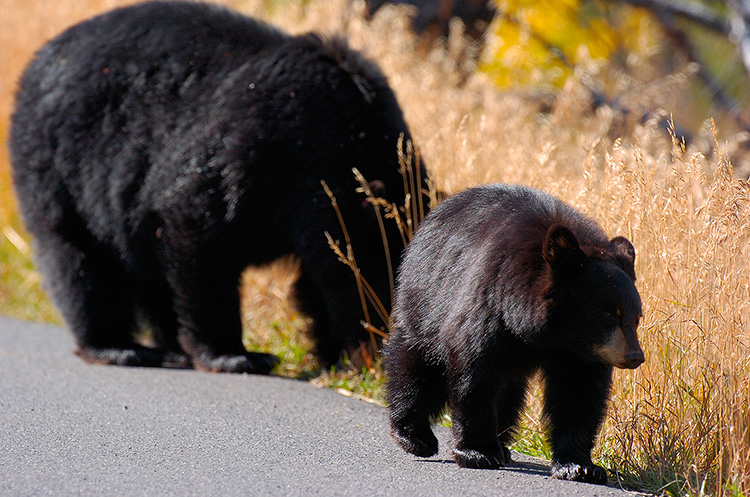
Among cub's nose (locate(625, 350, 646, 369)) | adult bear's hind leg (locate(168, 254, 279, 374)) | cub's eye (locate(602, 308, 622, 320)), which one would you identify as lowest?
A: adult bear's hind leg (locate(168, 254, 279, 374))

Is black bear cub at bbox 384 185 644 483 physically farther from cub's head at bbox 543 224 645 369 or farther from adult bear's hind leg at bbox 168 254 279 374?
adult bear's hind leg at bbox 168 254 279 374

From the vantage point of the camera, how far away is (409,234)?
5102mm

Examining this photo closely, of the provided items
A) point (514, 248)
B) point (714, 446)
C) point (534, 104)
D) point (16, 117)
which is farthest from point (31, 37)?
point (714, 446)

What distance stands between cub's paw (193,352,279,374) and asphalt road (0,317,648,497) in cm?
9

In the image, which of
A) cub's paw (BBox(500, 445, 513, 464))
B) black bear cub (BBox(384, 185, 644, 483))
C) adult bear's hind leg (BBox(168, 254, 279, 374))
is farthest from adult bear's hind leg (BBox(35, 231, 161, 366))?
cub's paw (BBox(500, 445, 513, 464))

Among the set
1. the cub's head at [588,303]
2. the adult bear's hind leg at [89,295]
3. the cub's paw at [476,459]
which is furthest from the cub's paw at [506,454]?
the adult bear's hind leg at [89,295]

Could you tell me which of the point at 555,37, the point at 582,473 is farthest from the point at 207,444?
the point at 555,37

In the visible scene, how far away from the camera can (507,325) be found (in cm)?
347

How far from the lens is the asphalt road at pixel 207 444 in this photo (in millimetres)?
3580

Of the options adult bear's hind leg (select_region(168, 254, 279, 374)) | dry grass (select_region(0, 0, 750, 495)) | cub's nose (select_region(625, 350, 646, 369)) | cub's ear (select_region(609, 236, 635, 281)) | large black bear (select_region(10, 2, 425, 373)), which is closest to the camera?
cub's nose (select_region(625, 350, 646, 369))

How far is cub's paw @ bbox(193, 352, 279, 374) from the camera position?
5.76m

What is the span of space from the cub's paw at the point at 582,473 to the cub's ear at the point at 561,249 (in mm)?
826

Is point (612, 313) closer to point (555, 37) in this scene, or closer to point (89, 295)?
point (89, 295)

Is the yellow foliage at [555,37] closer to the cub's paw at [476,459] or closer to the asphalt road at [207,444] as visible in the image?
the asphalt road at [207,444]
